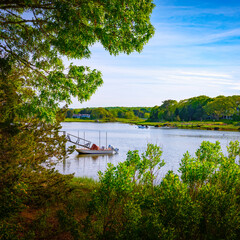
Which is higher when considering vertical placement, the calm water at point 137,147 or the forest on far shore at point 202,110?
the forest on far shore at point 202,110

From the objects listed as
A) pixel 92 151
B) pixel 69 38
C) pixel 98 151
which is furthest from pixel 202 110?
pixel 69 38

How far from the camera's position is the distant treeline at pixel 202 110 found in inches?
4238

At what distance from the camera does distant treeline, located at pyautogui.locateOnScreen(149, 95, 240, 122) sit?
108m

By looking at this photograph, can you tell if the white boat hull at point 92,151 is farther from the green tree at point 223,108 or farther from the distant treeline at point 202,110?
the green tree at point 223,108

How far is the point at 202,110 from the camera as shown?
121m

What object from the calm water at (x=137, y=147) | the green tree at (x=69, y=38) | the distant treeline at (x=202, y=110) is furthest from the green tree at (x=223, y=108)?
the green tree at (x=69, y=38)

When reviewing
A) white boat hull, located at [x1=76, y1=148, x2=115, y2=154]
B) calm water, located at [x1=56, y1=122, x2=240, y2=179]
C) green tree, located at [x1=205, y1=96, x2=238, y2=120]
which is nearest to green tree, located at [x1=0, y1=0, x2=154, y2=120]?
calm water, located at [x1=56, y1=122, x2=240, y2=179]

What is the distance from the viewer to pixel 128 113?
7687 inches

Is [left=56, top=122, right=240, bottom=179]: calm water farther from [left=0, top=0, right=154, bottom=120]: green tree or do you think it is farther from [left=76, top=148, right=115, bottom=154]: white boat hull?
[left=0, top=0, right=154, bottom=120]: green tree

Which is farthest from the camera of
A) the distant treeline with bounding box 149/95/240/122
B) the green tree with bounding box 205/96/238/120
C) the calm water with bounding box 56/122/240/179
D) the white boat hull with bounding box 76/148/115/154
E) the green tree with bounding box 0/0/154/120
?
the distant treeline with bounding box 149/95/240/122

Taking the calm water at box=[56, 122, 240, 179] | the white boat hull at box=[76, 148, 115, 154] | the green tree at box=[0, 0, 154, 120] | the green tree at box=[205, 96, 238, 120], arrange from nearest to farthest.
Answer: the green tree at box=[0, 0, 154, 120]
the calm water at box=[56, 122, 240, 179]
the white boat hull at box=[76, 148, 115, 154]
the green tree at box=[205, 96, 238, 120]

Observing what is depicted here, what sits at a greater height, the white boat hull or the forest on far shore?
the forest on far shore

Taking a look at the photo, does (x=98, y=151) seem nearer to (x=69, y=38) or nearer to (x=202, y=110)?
(x=69, y=38)

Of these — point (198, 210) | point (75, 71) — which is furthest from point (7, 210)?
point (75, 71)
